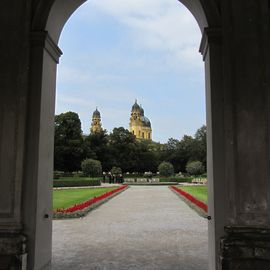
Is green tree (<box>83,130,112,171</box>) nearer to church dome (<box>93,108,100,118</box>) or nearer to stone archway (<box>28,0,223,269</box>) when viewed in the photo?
church dome (<box>93,108,100,118</box>)

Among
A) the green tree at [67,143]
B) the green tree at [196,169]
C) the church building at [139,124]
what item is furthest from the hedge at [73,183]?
the church building at [139,124]

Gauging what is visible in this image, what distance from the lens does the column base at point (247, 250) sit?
477 cm

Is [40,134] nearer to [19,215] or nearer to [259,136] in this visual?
[19,215]

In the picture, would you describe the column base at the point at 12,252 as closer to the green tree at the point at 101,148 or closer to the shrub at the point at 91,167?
the shrub at the point at 91,167

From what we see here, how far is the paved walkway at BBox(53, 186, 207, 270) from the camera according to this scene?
706 cm

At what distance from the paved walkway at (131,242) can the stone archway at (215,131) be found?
5.58ft

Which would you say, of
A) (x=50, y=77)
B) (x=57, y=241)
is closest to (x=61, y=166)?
(x=57, y=241)

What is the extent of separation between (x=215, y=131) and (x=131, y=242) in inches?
205

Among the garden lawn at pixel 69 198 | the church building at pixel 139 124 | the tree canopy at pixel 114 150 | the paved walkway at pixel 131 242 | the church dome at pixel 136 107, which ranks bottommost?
the paved walkway at pixel 131 242

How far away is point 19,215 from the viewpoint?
521cm

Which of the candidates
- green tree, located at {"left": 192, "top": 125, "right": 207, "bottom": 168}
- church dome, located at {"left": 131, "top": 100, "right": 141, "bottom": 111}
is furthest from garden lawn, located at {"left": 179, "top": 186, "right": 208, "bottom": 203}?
church dome, located at {"left": 131, "top": 100, "right": 141, "bottom": 111}

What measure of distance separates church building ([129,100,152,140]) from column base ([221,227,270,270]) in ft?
377

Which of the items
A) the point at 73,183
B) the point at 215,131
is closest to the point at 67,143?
the point at 73,183

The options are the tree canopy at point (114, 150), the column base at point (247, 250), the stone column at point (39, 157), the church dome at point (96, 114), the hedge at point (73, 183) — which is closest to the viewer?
the column base at point (247, 250)
